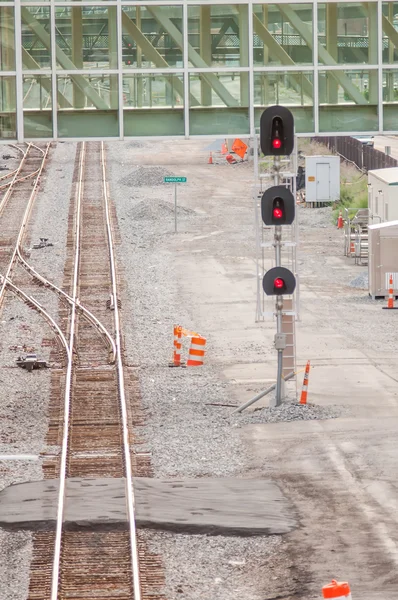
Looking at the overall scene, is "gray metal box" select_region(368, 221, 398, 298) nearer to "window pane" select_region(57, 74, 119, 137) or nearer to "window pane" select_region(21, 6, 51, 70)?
"window pane" select_region(57, 74, 119, 137)

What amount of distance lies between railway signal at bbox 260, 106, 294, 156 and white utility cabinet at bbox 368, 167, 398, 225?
54.7 feet

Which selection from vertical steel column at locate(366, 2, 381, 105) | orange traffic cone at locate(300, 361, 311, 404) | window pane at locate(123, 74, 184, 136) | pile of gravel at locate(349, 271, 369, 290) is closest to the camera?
orange traffic cone at locate(300, 361, 311, 404)

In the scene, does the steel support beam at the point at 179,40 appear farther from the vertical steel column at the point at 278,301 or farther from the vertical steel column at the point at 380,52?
the vertical steel column at the point at 278,301

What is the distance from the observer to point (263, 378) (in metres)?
23.4

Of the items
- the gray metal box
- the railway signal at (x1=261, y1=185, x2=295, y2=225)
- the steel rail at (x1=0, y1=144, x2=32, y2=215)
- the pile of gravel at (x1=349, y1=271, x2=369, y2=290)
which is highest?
the steel rail at (x1=0, y1=144, x2=32, y2=215)

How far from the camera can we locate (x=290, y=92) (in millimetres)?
24062

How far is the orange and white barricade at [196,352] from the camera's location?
24.5m

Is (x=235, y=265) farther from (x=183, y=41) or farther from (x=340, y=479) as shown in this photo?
(x=340, y=479)

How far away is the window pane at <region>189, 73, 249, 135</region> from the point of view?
78.5ft

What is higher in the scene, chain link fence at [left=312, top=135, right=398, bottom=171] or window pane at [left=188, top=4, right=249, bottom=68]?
window pane at [left=188, top=4, right=249, bottom=68]

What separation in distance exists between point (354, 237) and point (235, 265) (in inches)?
177

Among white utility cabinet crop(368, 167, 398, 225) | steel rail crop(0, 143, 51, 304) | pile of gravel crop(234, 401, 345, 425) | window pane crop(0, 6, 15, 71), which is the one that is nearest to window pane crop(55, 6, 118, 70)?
window pane crop(0, 6, 15, 71)

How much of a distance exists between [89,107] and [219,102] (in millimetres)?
2376

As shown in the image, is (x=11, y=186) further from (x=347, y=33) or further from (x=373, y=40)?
(x=373, y=40)
